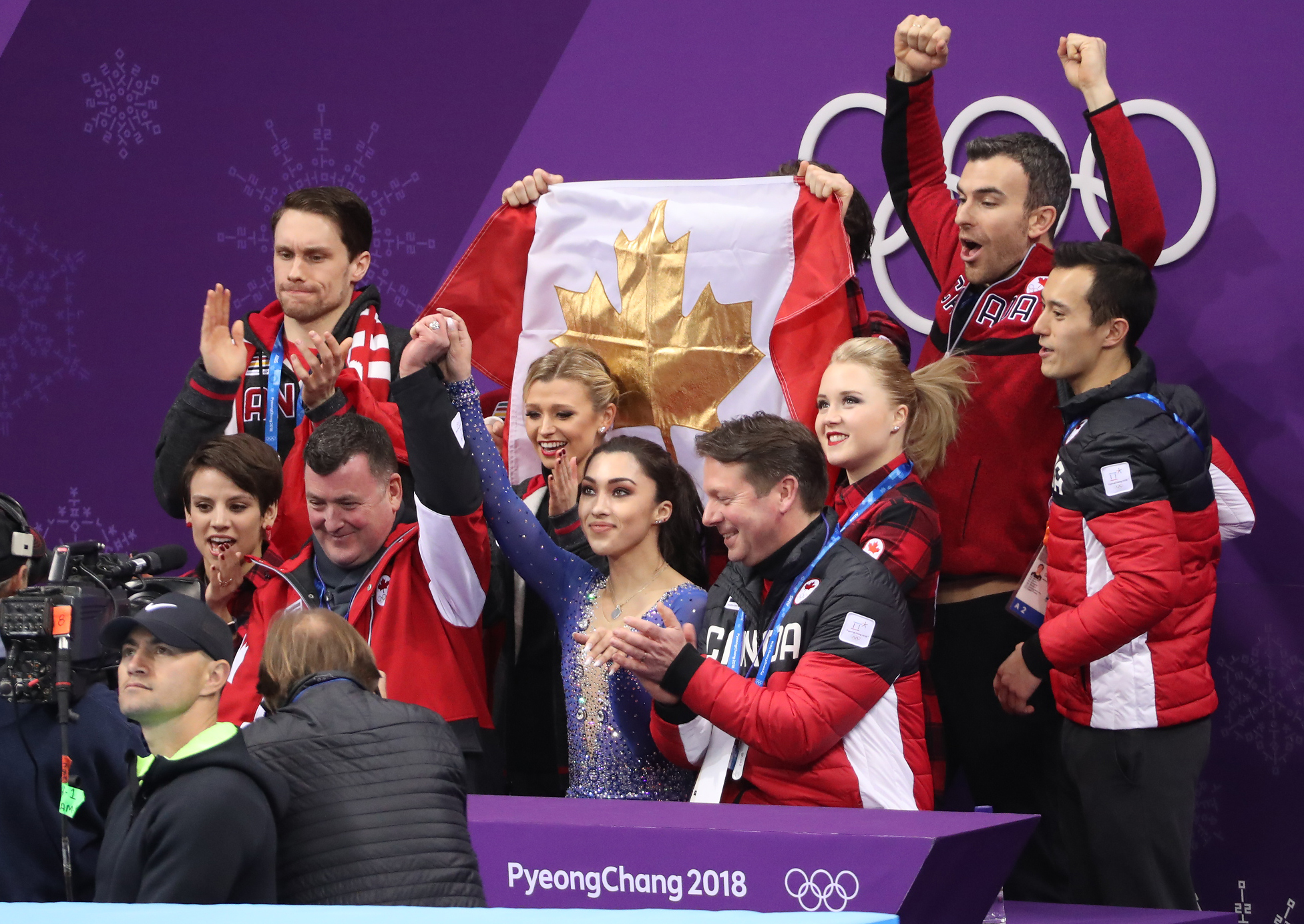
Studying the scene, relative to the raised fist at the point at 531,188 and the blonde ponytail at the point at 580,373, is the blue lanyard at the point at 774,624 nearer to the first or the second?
the blonde ponytail at the point at 580,373

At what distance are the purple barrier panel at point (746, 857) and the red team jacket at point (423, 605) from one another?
2.38ft

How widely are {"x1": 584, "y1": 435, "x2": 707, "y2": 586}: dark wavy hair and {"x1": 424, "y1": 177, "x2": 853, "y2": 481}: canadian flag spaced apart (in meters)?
0.40

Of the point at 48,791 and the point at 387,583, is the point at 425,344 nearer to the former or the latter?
the point at 387,583

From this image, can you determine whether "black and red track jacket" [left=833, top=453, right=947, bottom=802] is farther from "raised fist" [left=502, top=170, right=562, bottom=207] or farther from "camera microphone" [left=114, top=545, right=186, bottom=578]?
"camera microphone" [left=114, top=545, right=186, bottom=578]

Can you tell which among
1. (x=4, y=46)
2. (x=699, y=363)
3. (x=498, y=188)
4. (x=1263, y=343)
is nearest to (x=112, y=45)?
(x=4, y=46)

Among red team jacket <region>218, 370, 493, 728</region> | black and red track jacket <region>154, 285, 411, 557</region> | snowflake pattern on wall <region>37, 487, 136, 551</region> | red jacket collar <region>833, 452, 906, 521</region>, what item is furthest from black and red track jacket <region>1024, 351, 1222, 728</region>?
snowflake pattern on wall <region>37, 487, 136, 551</region>

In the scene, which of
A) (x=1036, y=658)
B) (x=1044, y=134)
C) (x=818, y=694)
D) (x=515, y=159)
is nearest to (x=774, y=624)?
(x=818, y=694)

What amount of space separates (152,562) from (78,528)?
2.98m

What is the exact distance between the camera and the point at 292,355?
14.0ft

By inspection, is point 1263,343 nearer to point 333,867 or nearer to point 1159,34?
point 1159,34

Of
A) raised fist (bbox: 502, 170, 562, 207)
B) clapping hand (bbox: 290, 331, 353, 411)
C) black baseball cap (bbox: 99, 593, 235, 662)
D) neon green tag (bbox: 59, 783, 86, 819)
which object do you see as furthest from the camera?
raised fist (bbox: 502, 170, 562, 207)

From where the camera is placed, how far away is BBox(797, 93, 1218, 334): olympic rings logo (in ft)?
14.5

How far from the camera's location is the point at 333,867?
247cm

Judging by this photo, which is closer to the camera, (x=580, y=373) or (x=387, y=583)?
(x=387, y=583)
